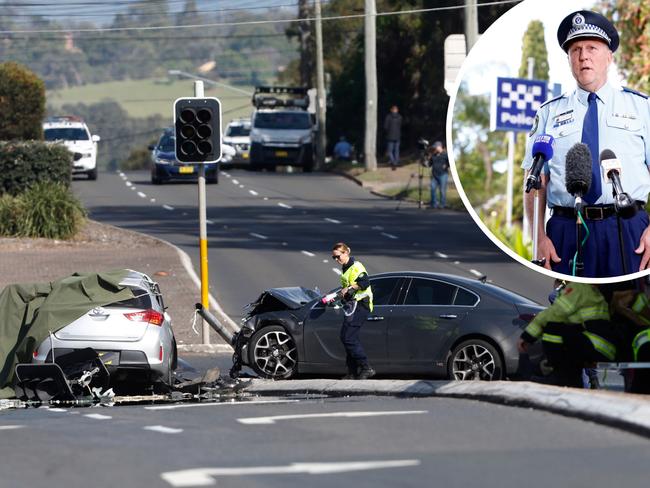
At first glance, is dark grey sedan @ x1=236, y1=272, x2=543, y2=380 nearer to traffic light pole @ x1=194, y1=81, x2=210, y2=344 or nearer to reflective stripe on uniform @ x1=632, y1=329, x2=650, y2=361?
traffic light pole @ x1=194, y1=81, x2=210, y2=344

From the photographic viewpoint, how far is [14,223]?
33531 mm

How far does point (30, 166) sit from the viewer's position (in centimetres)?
3553

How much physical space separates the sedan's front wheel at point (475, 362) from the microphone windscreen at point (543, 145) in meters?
10.3

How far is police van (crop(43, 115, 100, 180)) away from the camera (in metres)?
50.6

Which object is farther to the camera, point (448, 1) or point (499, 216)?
point (448, 1)

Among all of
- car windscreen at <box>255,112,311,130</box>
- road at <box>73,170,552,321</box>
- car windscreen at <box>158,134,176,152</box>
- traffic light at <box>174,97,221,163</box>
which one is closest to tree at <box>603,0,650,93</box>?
traffic light at <box>174,97,221,163</box>

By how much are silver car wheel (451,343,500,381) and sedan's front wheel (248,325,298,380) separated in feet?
7.17

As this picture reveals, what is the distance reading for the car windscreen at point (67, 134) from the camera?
5125 cm

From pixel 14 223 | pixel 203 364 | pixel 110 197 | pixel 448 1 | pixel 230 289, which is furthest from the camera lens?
pixel 448 1

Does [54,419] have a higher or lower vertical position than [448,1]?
lower

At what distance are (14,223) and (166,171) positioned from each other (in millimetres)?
16680

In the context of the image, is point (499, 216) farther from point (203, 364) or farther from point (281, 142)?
point (281, 142)

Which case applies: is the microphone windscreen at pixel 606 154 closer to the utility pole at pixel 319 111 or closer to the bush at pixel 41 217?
the bush at pixel 41 217

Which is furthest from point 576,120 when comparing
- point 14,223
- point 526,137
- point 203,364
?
point 14,223
